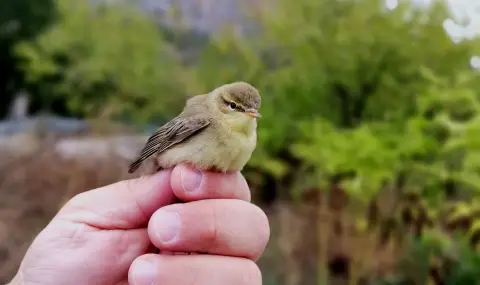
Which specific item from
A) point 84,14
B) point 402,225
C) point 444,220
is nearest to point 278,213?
point 402,225

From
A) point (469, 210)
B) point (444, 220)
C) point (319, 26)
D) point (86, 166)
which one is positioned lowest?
point (86, 166)

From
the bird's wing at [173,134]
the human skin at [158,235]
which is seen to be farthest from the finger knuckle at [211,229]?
the bird's wing at [173,134]

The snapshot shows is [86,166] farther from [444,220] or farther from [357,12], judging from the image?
[444,220]

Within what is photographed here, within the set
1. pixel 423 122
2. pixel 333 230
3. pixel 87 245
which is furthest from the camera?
pixel 333 230

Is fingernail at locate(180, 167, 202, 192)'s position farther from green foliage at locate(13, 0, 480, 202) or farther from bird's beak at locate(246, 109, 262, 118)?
green foliage at locate(13, 0, 480, 202)

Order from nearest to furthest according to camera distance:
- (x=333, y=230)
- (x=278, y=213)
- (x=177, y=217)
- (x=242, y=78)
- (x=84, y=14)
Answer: (x=177, y=217) < (x=333, y=230) < (x=278, y=213) < (x=242, y=78) < (x=84, y=14)

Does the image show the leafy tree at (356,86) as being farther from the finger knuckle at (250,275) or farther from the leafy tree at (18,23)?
the leafy tree at (18,23)

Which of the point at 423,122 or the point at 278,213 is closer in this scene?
the point at 423,122

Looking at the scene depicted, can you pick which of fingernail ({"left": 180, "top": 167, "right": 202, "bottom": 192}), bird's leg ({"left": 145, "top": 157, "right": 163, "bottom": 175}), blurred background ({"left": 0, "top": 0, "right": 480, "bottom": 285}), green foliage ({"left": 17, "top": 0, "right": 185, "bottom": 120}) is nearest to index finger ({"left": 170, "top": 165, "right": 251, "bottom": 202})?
fingernail ({"left": 180, "top": 167, "right": 202, "bottom": 192})
